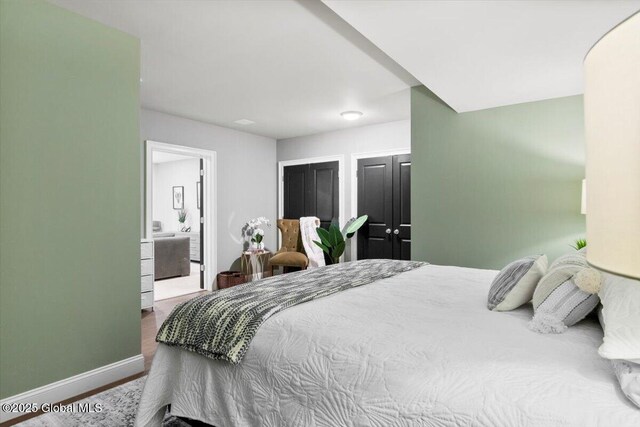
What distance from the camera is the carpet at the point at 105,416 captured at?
2008 millimetres

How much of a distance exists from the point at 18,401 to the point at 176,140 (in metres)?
3.58

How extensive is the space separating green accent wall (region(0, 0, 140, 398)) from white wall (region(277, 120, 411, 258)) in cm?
354

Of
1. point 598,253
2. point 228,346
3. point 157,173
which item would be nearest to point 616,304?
point 598,253

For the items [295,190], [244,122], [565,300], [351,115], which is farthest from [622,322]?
[295,190]

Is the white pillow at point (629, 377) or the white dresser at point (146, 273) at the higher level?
the white pillow at point (629, 377)

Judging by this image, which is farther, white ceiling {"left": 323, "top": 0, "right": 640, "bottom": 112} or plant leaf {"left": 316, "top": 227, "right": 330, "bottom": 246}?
plant leaf {"left": 316, "top": 227, "right": 330, "bottom": 246}

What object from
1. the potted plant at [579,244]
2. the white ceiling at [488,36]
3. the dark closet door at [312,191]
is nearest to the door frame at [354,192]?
the dark closet door at [312,191]

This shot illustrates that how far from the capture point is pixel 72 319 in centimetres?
233

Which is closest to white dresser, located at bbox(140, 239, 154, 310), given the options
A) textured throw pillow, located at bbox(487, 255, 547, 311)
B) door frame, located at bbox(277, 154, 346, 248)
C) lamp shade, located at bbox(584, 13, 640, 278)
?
door frame, located at bbox(277, 154, 346, 248)

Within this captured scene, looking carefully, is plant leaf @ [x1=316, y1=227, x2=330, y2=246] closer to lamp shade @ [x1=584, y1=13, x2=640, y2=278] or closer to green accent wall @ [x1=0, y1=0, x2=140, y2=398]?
green accent wall @ [x1=0, y1=0, x2=140, y2=398]

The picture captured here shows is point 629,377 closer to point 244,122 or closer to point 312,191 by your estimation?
point 244,122

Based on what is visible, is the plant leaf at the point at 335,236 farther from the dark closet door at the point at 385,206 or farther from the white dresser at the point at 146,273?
the white dresser at the point at 146,273

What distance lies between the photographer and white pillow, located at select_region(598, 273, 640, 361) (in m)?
1.00

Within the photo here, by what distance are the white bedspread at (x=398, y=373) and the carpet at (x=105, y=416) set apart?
296 mm
